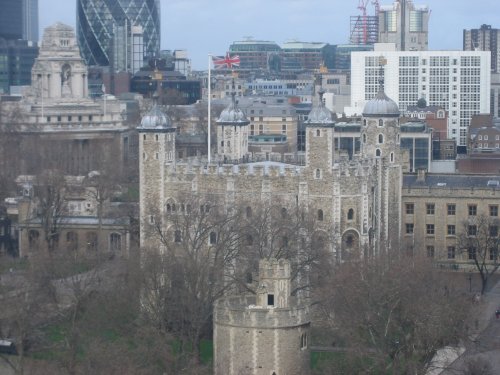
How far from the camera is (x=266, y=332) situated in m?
66.6

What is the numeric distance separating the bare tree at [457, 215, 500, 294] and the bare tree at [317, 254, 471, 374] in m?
17.5

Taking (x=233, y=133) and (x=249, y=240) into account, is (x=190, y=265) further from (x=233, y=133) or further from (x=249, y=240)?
(x=233, y=133)

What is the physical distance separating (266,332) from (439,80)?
355 feet

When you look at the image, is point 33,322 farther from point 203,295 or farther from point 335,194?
point 335,194

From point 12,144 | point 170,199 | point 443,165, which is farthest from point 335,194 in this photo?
point 12,144

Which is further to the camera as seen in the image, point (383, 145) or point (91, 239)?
point (91, 239)

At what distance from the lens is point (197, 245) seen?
84625 mm

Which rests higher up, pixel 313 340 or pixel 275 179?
pixel 275 179

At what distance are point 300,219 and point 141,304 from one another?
10.9 metres

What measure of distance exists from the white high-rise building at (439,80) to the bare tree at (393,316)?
96.4 m

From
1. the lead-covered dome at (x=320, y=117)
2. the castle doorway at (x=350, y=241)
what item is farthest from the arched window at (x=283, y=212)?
the lead-covered dome at (x=320, y=117)

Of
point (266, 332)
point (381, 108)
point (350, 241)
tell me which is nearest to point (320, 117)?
point (350, 241)

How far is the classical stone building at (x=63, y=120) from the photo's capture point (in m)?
134

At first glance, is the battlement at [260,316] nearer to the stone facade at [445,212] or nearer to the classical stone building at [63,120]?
the stone facade at [445,212]
